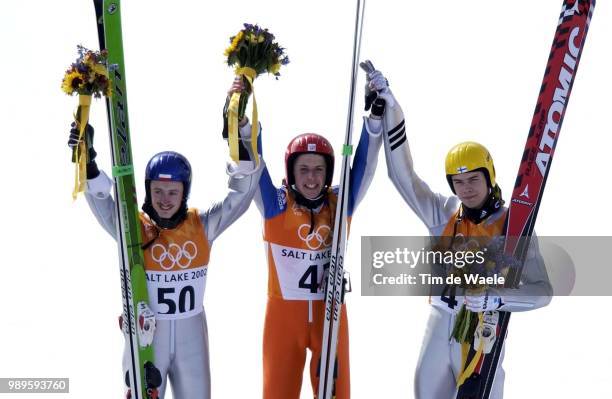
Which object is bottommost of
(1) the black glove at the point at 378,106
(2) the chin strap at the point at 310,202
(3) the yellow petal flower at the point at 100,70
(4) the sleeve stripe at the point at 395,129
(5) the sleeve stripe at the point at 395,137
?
(2) the chin strap at the point at 310,202

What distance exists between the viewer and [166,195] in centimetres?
455

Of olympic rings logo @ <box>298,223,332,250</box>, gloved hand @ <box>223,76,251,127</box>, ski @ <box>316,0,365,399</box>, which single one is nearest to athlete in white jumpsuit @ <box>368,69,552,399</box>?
ski @ <box>316,0,365,399</box>

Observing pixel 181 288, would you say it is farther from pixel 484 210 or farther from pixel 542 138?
pixel 542 138

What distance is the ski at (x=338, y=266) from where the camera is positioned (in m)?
4.54

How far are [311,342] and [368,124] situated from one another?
140cm

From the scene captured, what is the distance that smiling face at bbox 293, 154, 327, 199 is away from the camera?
15.4 ft

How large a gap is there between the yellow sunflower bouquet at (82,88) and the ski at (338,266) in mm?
1453

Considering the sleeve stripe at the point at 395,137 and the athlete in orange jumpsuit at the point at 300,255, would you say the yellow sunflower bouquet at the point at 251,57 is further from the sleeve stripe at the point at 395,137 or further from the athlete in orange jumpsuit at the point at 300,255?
the sleeve stripe at the point at 395,137

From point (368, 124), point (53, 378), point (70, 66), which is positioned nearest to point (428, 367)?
point (368, 124)

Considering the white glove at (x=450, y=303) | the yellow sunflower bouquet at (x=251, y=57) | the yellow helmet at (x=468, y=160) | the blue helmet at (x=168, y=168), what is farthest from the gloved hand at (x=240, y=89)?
the white glove at (x=450, y=303)

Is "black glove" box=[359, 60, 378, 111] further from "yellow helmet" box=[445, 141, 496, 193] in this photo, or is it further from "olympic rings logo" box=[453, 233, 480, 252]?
"olympic rings logo" box=[453, 233, 480, 252]

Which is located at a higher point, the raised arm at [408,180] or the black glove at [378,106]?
the black glove at [378,106]

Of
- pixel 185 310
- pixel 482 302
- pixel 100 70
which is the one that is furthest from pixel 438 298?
pixel 100 70

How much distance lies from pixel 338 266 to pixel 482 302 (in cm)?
86
